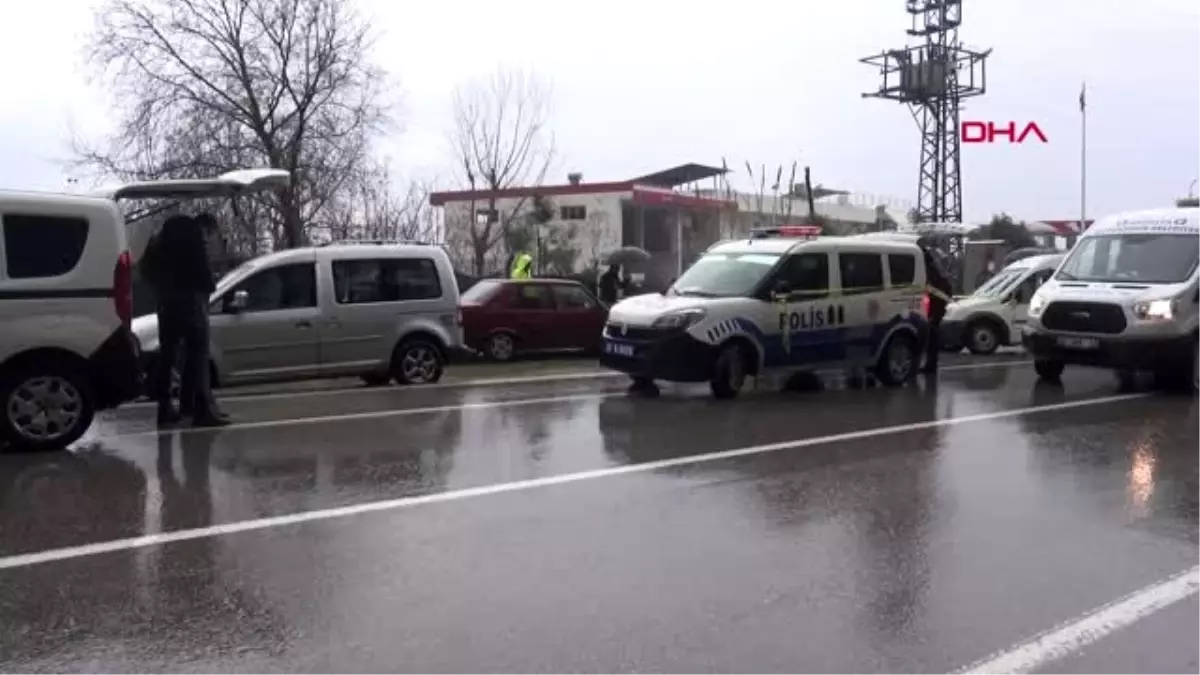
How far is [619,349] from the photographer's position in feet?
43.3

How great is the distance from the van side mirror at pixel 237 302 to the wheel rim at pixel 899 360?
25.5ft

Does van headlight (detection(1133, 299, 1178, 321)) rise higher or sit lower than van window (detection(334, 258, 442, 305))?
lower

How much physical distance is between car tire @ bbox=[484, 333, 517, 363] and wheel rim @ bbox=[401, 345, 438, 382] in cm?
417

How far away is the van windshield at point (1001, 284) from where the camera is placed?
21.7m

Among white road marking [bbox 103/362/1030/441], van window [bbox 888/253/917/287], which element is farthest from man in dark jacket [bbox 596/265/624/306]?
white road marking [bbox 103/362/1030/441]

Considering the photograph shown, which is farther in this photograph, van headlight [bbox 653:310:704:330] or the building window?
the building window

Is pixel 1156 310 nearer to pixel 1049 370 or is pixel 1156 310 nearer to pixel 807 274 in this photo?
pixel 1049 370

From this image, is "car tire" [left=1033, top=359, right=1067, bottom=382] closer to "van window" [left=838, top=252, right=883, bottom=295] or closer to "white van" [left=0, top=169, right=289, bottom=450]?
"van window" [left=838, top=252, right=883, bottom=295]

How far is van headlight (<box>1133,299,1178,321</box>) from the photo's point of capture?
13.7 meters

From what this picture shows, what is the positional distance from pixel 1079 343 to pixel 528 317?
8436mm

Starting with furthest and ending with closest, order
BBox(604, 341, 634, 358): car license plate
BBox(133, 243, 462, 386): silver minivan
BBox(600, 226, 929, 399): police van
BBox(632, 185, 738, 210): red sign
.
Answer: BBox(632, 185, 738, 210): red sign, BBox(604, 341, 634, 358): car license plate, BBox(133, 243, 462, 386): silver minivan, BBox(600, 226, 929, 399): police van

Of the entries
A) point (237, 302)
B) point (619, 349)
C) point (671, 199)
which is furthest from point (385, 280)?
point (671, 199)

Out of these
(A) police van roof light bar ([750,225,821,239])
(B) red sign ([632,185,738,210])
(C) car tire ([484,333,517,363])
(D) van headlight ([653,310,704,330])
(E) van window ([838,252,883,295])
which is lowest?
(C) car tire ([484,333,517,363])

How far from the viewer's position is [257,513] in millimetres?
7098
